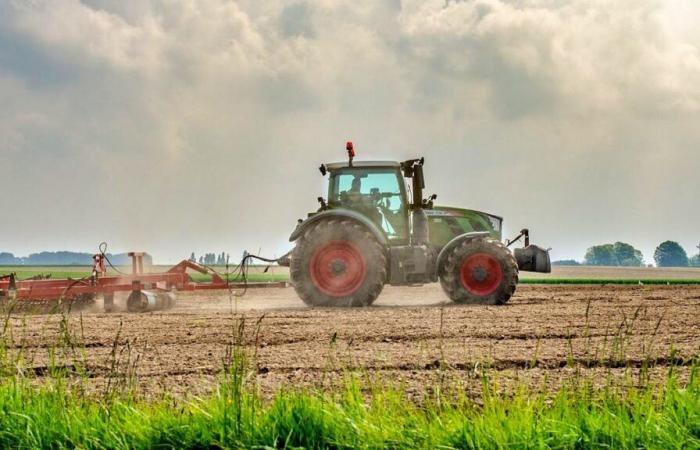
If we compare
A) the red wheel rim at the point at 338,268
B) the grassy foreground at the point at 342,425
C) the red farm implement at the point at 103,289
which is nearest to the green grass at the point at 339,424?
the grassy foreground at the point at 342,425

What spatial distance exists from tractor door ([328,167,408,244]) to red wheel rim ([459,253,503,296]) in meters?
1.23

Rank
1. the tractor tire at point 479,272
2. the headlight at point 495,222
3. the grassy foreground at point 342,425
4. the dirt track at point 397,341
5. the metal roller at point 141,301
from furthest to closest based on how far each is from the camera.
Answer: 1. the headlight at point 495,222
2. the metal roller at point 141,301
3. the tractor tire at point 479,272
4. the dirt track at point 397,341
5. the grassy foreground at point 342,425

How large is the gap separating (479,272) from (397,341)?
16.1 ft

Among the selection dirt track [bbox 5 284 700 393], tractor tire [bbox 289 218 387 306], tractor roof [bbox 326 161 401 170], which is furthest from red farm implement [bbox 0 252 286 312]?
tractor roof [bbox 326 161 401 170]

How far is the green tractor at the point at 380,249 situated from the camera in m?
12.5

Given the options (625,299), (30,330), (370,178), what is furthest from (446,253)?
(30,330)

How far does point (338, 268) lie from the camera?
1262 centimetres

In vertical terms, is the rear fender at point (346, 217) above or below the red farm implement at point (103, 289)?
above

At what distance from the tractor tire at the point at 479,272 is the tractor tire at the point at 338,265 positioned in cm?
127

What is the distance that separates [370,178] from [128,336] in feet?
18.0

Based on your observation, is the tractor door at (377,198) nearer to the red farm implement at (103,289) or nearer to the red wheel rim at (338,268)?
the red wheel rim at (338,268)

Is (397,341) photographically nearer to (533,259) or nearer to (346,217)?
(346,217)

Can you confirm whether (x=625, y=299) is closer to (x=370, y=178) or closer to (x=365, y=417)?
(x=370, y=178)

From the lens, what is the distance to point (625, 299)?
14.6m
